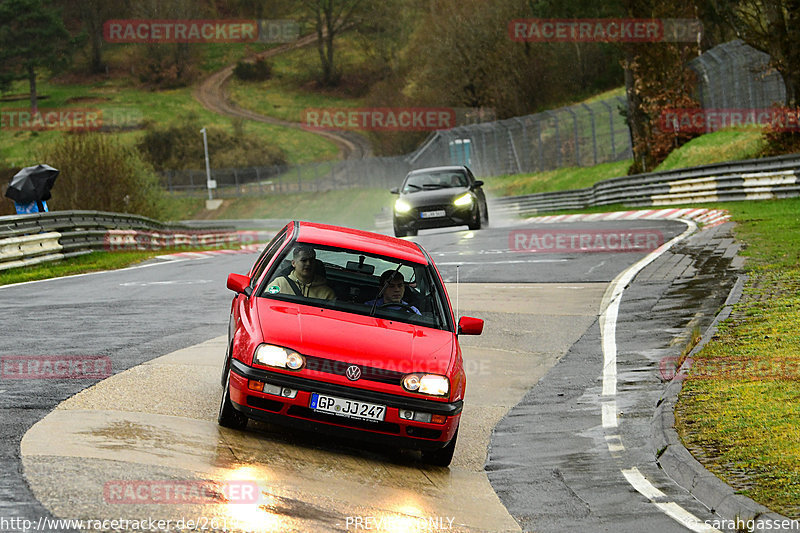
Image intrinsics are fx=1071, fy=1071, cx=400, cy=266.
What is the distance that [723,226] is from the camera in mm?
24016

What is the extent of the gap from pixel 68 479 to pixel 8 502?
0.52 m

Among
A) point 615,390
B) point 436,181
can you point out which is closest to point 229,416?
point 615,390

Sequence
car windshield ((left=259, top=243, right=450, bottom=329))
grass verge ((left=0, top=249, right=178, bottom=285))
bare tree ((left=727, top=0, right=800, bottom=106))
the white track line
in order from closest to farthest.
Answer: the white track line
car windshield ((left=259, top=243, right=450, bottom=329))
grass verge ((left=0, top=249, right=178, bottom=285))
bare tree ((left=727, top=0, right=800, bottom=106))

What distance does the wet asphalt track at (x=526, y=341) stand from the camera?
681 cm

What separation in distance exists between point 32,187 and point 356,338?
2131 cm

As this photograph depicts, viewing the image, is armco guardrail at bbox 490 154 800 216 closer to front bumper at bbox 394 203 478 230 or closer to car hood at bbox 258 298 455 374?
front bumper at bbox 394 203 478 230

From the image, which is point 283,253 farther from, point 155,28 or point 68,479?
point 155,28

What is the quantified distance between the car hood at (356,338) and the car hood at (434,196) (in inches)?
685

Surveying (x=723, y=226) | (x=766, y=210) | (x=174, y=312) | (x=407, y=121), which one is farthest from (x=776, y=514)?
(x=407, y=121)

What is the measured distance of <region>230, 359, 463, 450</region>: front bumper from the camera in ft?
23.3

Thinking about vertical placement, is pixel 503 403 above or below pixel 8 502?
below

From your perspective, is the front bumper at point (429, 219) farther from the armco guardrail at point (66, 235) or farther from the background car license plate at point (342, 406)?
the background car license plate at point (342, 406)

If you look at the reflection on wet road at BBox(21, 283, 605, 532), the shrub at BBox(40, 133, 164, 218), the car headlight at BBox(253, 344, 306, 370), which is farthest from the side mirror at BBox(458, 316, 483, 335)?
the shrub at BBox(40, 133, 164, 218)

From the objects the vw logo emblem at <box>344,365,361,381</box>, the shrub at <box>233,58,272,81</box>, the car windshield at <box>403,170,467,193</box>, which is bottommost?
the vw logo emblem at <box>344,365,361,381</box>
